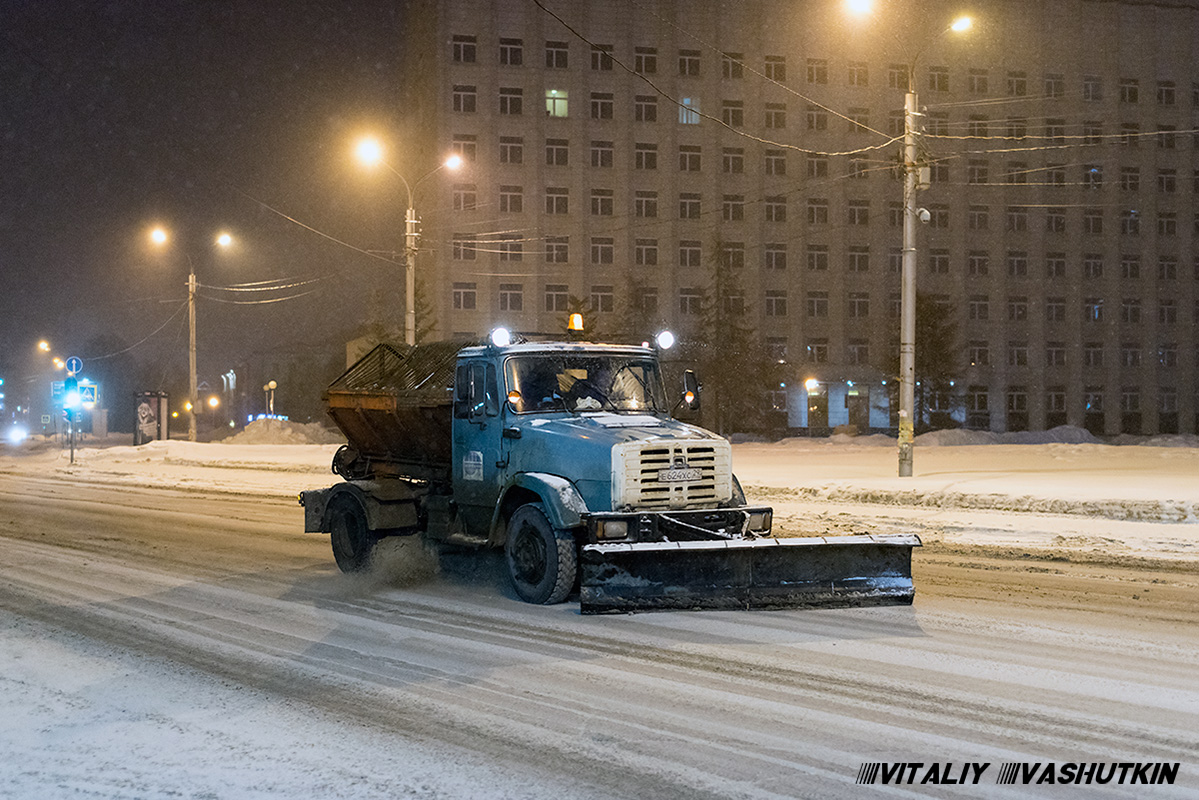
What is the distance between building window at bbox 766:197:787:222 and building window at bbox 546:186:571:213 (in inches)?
550

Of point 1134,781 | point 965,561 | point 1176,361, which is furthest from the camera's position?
point 1176,361

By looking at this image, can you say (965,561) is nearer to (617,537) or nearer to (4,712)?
(617,537)

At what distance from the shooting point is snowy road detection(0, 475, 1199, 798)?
200 inches

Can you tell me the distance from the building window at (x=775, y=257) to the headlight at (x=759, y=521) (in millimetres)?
65946

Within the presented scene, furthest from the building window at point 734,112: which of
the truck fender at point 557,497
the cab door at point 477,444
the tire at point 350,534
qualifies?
the truck fender at point 557,497

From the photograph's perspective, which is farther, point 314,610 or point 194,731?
point 314,610

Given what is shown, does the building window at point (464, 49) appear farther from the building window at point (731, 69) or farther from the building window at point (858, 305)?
the building window at point (858, 305)

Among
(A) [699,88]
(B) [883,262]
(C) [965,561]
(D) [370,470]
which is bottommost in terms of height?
(C) [965,561]

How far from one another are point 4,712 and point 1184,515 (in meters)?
15.7

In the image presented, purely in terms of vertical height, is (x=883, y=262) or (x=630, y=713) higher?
(x=883, y=262)

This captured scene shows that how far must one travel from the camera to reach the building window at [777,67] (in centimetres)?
7238

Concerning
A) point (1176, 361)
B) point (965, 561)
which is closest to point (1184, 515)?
point (965, 561)

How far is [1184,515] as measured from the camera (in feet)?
52.6

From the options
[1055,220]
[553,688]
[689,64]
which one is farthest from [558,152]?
[553,688]
